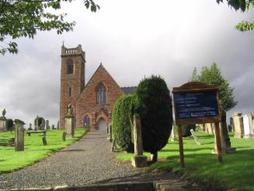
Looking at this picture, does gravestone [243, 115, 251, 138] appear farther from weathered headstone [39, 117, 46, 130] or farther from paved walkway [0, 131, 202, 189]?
weathered headstone [39, 117, 46, 130]

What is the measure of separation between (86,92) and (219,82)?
25673mm

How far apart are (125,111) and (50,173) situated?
21.0ft

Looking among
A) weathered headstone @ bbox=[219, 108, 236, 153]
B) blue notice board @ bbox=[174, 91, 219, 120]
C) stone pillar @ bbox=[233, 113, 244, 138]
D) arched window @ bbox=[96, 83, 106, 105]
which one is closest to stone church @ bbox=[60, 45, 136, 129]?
arched window @ bbox=[96, 83, 106, 105]

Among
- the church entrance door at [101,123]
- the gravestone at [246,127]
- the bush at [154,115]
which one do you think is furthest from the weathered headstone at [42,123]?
the bush at [154,115]

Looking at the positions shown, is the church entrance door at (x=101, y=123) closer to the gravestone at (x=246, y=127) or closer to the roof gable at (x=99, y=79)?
the roof gable at (x=99, y=79)

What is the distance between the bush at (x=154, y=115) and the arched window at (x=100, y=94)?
52842 millimetres

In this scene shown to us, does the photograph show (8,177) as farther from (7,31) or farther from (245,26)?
(245,26)

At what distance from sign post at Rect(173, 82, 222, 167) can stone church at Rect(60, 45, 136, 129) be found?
51095mm

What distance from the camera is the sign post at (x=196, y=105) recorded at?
12094mm

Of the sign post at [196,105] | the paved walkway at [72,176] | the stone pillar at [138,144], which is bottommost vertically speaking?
the paved walkway at [72,176]

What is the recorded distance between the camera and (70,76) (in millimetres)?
72375

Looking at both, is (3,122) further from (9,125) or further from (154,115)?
(154,115)

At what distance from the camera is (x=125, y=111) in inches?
744

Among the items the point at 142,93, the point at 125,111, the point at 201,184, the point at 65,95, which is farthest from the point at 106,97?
the point at 201,184
